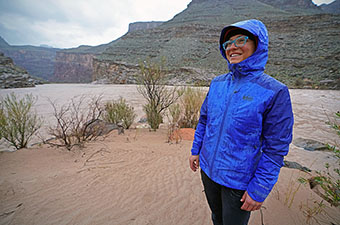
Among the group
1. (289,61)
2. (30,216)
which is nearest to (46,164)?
(30,216)

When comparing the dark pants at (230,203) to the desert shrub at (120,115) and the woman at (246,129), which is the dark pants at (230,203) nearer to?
the woman at (246,129)

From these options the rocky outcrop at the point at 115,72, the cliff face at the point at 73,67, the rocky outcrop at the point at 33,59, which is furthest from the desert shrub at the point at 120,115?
the rocky outcrop at the point at 33,59

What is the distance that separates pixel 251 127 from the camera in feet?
3.40

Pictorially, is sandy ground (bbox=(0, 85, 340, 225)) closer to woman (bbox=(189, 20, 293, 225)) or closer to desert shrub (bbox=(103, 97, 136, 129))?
Answer: woman (bbox=(189, 20, 293, 225))

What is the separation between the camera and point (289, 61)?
67.4 feet

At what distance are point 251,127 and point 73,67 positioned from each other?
83406mm

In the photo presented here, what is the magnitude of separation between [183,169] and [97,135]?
2510 mm

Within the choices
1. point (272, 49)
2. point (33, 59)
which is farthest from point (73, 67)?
point (272, 49)

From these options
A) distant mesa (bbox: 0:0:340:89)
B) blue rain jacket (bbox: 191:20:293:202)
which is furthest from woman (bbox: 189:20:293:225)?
distant mesa (bbox: 0:0:340:89)

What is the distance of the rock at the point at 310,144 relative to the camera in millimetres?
3920

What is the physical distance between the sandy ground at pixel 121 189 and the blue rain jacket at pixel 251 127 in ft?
4.08

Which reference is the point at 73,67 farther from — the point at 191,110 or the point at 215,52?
the point at 191,110

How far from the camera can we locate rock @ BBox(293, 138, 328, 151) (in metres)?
3.92

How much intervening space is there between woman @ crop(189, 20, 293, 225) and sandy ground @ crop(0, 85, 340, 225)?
1.18m
